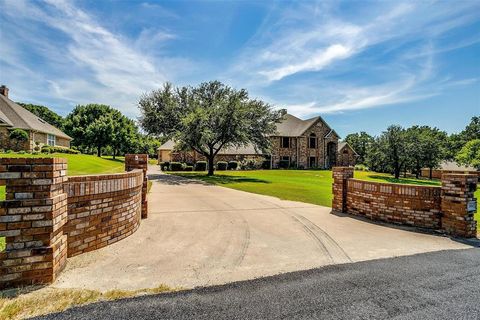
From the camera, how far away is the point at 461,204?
5.98m

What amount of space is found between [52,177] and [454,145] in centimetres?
7477

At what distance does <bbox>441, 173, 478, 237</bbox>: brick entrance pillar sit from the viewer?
5.93 m

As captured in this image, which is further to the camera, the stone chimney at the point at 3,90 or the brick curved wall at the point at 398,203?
the stone chimney at the point at 3,90

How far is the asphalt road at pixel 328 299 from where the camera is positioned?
276 cm

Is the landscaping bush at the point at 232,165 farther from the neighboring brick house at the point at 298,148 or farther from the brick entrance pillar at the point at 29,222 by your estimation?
the brick entrance pillar at the point at 29,222

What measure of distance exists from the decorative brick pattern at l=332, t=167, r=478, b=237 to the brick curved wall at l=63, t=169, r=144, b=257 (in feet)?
20.9

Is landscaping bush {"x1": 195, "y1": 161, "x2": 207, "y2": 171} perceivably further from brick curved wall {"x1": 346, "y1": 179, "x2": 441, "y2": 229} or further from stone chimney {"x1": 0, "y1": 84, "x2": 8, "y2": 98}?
brick curved wall {"x1": 346, "y1": 179, "x2": 441, "y2": 229}

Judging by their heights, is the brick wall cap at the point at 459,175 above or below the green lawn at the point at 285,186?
above

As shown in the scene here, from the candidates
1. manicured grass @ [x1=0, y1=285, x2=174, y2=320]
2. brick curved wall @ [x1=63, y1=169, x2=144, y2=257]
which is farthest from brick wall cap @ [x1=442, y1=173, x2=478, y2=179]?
brick curved wall @ [x1=63, y1=169, x2=144, y2=257]

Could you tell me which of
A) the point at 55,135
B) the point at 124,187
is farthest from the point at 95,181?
the point at 55,135

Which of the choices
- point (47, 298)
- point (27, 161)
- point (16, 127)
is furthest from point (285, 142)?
point (47, 298)

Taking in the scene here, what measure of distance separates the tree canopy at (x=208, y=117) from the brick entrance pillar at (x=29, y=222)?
706 inches

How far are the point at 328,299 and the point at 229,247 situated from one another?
2.31 meters

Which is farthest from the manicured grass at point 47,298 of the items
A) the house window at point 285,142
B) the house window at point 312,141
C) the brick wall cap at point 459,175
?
the house window at point 312,141
